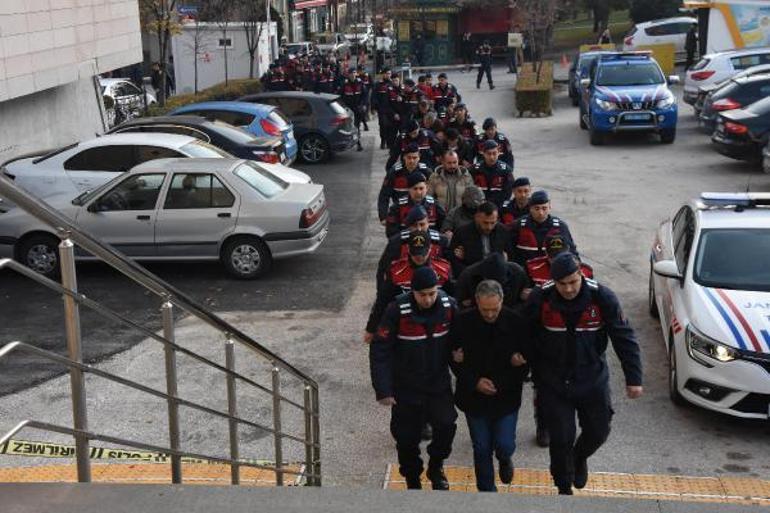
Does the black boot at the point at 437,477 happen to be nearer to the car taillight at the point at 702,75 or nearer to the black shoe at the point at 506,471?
the black shoe at the point at 506,471

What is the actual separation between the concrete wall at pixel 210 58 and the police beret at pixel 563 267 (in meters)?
29.7

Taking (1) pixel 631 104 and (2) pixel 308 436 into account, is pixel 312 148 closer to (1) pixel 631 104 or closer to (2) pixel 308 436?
(1) pixel 631 104

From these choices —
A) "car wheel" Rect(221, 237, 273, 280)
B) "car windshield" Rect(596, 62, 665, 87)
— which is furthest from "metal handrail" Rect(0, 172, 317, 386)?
"car windshield" Rect(596, 62, 665, 87)

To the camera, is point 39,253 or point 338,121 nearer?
point 39,253

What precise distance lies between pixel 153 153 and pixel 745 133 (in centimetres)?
1024

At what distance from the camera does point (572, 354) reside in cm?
609

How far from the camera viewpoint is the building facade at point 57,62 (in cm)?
1720

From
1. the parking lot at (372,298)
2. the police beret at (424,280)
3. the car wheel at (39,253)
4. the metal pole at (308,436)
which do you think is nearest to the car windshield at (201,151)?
the parking lot at (372,298)

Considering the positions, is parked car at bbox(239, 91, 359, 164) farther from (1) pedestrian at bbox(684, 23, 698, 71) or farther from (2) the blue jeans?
(1) pedestrian at bbox(684, 23, 698, 71)

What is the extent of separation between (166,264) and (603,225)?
5935 millimetres

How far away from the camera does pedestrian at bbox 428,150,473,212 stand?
10688 mm

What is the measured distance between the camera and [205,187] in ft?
40.7

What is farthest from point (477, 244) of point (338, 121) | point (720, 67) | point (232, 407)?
point (720, 67)

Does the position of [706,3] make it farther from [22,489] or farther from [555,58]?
[22,489]
